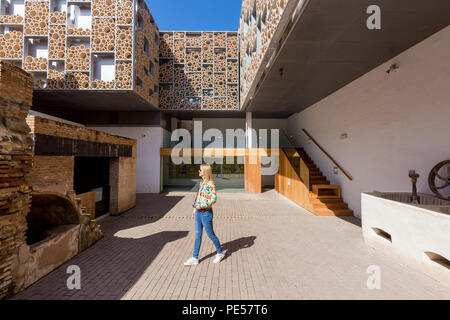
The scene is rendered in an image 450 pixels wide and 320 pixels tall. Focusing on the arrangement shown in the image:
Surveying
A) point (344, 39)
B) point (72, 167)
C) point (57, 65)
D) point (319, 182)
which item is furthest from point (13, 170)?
point (57, 65)

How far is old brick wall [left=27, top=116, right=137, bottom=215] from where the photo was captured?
4301 mm

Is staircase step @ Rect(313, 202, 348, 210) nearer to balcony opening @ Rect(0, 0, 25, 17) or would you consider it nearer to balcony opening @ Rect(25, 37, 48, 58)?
balcony opening @ Rect(25, 37, 48, 58)

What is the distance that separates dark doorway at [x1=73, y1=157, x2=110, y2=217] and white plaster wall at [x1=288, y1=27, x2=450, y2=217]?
9655 millimetres

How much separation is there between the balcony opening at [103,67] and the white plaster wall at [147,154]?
13.1ft

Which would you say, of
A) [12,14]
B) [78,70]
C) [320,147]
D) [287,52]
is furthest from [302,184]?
[12,14]

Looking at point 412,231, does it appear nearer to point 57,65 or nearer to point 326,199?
point 326,199

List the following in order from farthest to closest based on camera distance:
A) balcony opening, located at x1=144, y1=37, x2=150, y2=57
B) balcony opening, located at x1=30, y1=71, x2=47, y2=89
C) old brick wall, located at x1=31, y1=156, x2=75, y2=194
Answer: balcony opening, located at x1=144, y1=37, x2=150, y2=57 < balcony opening, located at x1=30, y1=71, x2=47, y2=89 < old brick wall, located at x1=31, y1=156, x2=75, y2=194

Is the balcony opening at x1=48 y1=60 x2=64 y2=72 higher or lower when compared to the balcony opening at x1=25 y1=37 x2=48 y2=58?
lower

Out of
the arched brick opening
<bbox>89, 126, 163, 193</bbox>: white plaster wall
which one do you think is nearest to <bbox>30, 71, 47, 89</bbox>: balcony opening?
<bbox>89, 126, 163, 193</bbox>: white plaster wall

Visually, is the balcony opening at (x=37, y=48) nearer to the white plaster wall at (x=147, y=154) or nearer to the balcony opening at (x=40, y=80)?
the balcony opening at (x=40, y=80)

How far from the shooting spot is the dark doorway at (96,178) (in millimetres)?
7051

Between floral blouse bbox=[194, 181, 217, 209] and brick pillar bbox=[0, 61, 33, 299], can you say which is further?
floral blouse bbox=[194, 181, 217, 209]

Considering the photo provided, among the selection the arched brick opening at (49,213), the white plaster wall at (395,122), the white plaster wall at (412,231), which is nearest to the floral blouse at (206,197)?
the arched brick opening at (49,213)

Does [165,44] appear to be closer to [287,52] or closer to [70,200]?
[287,52]
